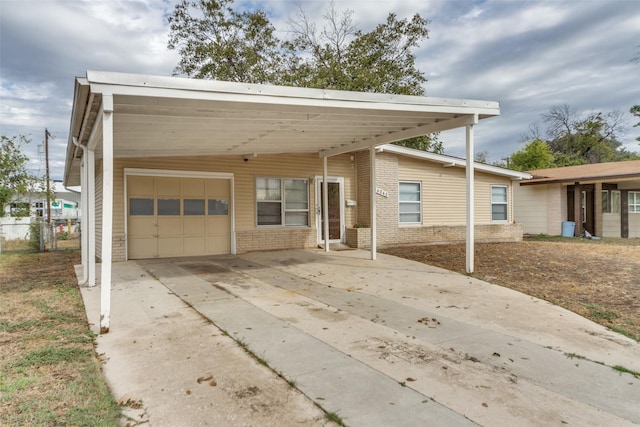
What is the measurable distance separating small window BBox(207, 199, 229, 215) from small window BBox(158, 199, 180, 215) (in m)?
0.85

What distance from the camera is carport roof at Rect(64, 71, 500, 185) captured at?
180 inches

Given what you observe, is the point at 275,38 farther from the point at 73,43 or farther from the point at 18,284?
the point at 18,284

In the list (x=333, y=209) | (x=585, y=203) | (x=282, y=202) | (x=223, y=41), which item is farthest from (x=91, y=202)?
(x=585, y=203)

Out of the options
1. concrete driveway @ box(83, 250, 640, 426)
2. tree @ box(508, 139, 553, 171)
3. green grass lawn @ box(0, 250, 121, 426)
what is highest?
tree @ box(508, 139, 553, 171)

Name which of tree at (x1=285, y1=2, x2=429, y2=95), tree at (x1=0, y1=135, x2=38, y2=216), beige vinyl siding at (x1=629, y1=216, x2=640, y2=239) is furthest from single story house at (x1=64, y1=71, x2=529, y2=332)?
tree at (x1=285, y1=2, x2=429, y2=95)

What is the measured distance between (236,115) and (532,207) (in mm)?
16466

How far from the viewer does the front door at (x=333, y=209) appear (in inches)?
481

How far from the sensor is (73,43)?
10688 millimetres

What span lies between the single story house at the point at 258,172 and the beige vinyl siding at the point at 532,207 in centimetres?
272

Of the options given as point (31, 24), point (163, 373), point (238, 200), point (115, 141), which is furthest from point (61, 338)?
point (31, 24)

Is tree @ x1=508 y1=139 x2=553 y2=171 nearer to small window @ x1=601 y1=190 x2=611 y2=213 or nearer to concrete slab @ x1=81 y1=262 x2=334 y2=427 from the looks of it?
small window @ x1=601 y1=190 x2=611 y2=213

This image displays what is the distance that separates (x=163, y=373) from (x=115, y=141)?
5.11 m

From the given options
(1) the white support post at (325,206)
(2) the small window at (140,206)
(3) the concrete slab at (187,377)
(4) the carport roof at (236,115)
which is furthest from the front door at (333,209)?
(3) the concrete slab at (187,377)

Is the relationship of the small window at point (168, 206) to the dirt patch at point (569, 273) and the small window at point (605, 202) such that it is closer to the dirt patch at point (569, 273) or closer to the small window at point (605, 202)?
the dirt patch at point (569, 273)
